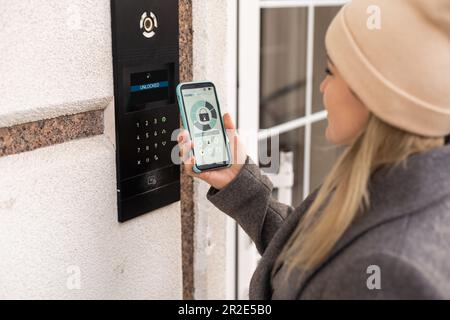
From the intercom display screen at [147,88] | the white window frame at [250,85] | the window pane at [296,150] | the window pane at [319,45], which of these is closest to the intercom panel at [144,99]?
the intercom display screen at [147,88]

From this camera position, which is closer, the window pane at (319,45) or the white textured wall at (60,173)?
the white textured wall at (60,173)

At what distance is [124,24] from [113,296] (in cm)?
46

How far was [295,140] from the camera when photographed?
1819 mm

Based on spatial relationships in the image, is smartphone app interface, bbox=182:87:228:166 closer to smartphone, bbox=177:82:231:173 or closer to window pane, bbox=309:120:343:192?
smartphone, bbox=177:82:231:173

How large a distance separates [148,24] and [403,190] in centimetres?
48

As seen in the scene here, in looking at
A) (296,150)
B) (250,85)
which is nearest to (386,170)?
(250,85)

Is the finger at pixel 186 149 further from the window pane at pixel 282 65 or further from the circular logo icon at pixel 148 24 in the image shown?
the window pane at pixel 282 65

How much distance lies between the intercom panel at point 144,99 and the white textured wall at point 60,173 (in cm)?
2

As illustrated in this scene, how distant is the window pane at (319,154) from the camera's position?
74.4 inches

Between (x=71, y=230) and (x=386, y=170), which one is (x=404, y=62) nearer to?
(x=386, y=170)

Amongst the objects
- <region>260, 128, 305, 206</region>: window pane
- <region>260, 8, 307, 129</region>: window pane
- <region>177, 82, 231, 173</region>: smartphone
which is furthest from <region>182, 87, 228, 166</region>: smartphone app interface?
<region>260, 8, 307, 129</region>: window pane

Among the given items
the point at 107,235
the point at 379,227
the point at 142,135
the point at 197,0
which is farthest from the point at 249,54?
the point at 379,227

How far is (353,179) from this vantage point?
81 cm

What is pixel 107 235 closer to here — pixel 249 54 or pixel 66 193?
pixel 66 193
